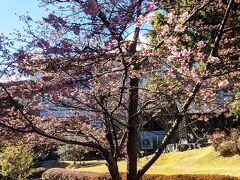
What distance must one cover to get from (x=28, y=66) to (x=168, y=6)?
9.36 ft

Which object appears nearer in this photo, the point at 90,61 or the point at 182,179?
the point at 90,61

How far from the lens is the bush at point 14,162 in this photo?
63.8ft

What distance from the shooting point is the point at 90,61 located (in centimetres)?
562

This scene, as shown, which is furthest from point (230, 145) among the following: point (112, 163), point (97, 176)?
point (112, 163)

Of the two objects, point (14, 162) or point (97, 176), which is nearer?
point (97, 176)

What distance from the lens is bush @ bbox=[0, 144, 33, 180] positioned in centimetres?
1945

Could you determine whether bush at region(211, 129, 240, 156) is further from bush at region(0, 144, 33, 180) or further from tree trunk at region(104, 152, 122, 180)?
tree trunk at region(104, 152, 122, 180)

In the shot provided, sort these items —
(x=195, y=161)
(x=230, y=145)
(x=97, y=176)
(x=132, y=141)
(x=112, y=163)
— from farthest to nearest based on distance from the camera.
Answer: (x=195, y=161) < (x=230, y=145) < (x=97, y=176) < (x=132, y=141) < (x=112, y=163)

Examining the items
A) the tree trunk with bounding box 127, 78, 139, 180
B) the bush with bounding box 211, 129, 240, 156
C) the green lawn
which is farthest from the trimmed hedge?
the bush with bounding box 211, 129, 240, 156

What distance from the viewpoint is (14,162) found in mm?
19766

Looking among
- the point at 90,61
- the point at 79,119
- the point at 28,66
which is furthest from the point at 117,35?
the point at 79,119

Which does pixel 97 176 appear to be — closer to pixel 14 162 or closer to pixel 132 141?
pixel 132 141

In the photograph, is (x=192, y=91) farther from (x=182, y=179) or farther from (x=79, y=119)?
(x=182, y=179)

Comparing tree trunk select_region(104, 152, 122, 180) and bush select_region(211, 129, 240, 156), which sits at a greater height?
bush select_region(211, 129, 240, 156)
